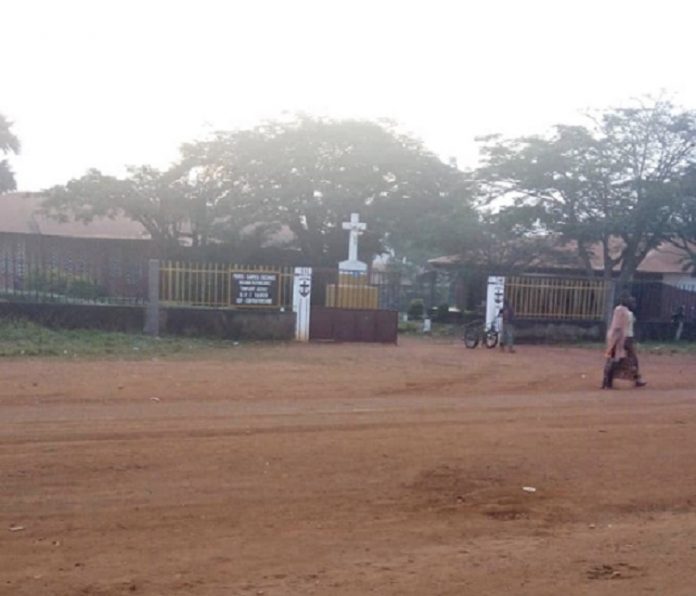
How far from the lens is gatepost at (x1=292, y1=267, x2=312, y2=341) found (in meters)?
24.1

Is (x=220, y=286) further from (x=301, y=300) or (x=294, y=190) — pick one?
(x=294, y=190)

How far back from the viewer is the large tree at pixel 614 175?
99.4 feet

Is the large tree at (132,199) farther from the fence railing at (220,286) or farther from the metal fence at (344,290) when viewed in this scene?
the fence railing at (220,286)

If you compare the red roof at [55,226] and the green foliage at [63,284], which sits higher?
the red roof at [55,226]

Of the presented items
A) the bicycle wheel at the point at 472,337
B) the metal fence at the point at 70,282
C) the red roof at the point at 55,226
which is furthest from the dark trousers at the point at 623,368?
the red roof at the point at 55,226

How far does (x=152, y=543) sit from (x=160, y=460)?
8.40ft

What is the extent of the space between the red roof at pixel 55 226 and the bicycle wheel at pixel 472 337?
18668 millimetres

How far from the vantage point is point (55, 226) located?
41438 millimetres

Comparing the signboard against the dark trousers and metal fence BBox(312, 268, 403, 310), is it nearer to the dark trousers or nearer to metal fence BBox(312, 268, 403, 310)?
metal fence BBox(312, 268, 403, 310)

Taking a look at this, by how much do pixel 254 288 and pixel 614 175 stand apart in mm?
13280

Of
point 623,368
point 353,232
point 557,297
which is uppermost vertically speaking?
point 353,232

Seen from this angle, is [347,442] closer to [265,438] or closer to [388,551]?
[265,438]

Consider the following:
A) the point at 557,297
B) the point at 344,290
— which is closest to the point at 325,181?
the point at 344,290

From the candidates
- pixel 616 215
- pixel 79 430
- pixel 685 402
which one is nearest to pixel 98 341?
pixel 79 430
